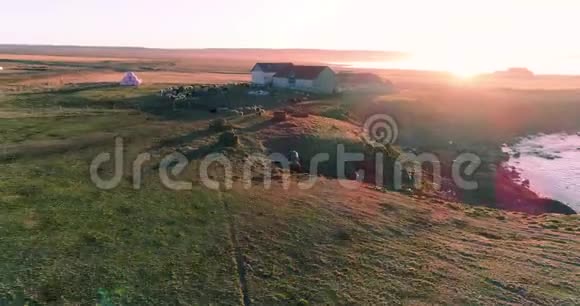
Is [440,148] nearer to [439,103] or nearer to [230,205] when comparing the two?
[439,103]

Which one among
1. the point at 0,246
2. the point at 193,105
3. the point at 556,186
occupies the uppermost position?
the point at 193,105

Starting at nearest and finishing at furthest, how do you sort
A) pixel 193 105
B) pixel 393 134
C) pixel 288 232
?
pixel 288 232 → pixel 193 105 → pixel 393 134

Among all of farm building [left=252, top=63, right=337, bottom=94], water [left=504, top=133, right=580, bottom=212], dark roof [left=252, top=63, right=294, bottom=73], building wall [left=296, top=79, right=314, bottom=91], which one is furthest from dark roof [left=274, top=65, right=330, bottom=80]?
water [left=504, top=133, right=580, bottom=212]

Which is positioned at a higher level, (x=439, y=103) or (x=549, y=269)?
(x=439, y=103)

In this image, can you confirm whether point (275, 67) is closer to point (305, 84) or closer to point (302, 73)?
point (302, 73)

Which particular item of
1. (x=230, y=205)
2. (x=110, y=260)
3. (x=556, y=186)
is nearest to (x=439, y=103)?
(x=556, y=186)

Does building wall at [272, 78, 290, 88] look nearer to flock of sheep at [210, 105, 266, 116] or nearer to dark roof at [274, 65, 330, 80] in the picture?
dark roof at [274, 65, 330, 80]
